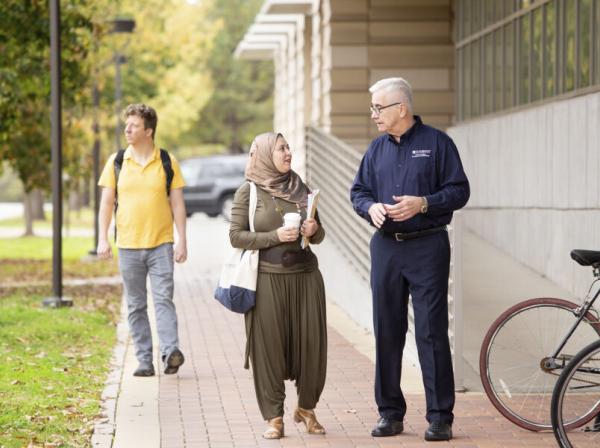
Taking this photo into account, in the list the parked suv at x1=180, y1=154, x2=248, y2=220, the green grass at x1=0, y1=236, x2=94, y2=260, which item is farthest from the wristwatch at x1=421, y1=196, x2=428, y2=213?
the parked suv at x1=180, y1=154, x2=248, y2=220

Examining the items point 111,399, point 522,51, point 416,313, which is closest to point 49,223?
point 522,51

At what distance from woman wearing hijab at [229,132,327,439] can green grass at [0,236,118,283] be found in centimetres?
1329

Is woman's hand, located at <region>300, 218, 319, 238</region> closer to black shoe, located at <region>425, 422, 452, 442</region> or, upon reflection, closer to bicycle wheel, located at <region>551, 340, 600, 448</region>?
black shoe, located at <region>425, 422, 452, 442</region>

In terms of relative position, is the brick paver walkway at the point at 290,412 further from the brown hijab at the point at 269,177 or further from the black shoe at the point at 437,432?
the brown hijab at the point at 269,177

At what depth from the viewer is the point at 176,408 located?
875 cm

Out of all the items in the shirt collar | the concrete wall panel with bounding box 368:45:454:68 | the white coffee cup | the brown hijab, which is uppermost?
the concrete wall panel with bounding box 368:45:454:68

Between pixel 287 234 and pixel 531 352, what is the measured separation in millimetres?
1666

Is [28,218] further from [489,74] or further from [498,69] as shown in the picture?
[498,69]

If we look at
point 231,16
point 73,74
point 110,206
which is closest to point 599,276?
point 110,206

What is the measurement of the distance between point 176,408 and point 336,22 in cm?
1253

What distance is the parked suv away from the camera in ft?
148

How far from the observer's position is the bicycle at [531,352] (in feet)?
25.1

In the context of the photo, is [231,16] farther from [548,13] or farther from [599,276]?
[599,276]

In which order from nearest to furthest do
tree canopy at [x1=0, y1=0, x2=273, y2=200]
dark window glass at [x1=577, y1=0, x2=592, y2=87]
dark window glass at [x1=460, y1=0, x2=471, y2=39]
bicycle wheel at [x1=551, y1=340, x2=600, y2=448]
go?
1. bicycle wheel at [x1=551, y1=340, x2=600, y2=448]
2. dark window glass at [x1=577, y1=0, x2=592, y2=87]
3. tree canopy at [x1=0, y1=0, x2=273, y2=200]
4. dark window glass at [x1=460, y1=0, x2=471, y2=39]
